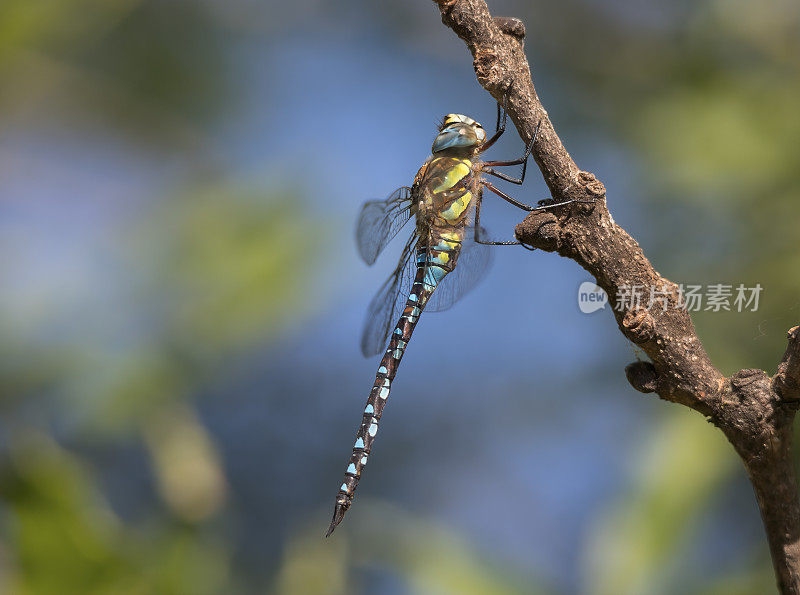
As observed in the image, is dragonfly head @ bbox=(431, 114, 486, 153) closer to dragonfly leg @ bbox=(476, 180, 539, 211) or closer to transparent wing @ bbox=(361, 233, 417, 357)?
dragonfly leg @ bbox=(476, 180, 539, 211)

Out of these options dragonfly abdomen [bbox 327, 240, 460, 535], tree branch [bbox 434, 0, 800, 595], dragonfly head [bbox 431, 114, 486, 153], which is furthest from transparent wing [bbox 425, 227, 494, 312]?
tree branch [bbox 434, 0, 800, 595]

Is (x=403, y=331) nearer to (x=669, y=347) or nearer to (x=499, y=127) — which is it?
(x=499, y=127)

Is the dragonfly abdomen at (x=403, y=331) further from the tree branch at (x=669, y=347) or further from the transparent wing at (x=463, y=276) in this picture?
the tree branch at (x=669, y=347)

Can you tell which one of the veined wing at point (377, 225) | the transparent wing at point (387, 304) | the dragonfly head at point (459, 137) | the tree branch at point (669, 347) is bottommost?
the tree branch at point (669, 347)

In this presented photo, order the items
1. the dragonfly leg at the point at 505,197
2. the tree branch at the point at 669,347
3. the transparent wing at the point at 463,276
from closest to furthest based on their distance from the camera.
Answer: the tree branch at the point at 669,347
the dragonfly leg at the point at 505,197
the transparent wing at the point at 463,276

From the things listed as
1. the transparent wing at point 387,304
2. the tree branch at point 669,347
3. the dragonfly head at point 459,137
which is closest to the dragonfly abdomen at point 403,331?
the transparent wing at point 387,304
